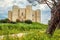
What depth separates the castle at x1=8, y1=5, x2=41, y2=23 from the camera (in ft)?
203

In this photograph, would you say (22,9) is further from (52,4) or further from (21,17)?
(52,4)

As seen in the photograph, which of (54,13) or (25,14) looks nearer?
(54,13)

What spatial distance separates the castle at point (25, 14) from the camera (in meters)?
61.8

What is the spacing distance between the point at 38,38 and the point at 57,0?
320 cm

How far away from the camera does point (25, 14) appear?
206 feet

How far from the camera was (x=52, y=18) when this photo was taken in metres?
11.9

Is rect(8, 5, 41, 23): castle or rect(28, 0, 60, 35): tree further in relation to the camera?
rect(8, 5, 41, 23): castle

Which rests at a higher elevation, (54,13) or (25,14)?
(54,13)

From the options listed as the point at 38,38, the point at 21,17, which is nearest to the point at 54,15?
the point at 38,38

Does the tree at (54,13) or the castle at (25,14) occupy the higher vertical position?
the tree at (54,13)

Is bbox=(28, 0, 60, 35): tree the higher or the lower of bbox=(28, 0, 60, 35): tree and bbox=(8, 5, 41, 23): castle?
the higher

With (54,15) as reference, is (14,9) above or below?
below

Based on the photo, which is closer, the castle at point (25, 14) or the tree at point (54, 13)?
the tree at point (54, 13)

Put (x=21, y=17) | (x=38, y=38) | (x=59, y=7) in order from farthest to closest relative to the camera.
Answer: (x=21, y=17), (x=59, y=7), (x=38, y=38)
